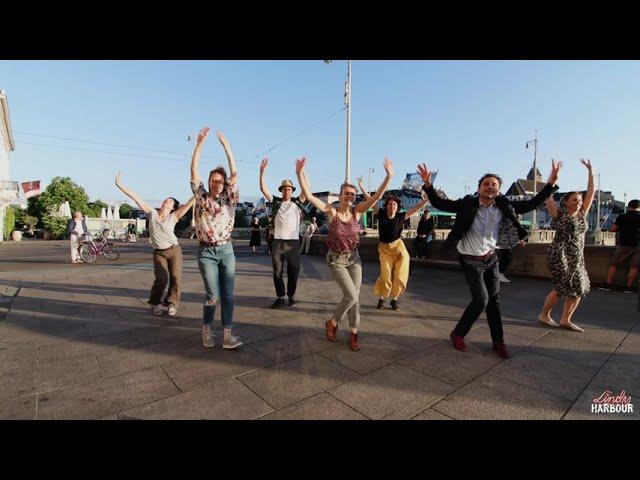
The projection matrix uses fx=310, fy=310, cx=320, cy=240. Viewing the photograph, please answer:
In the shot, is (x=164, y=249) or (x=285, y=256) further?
(x=285, y=256)

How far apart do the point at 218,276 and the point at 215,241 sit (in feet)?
1.27

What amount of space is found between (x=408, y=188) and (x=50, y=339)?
37.0 m

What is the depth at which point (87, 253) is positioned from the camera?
1238cm

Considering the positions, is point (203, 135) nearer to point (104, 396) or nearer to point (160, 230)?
point (160, 230)

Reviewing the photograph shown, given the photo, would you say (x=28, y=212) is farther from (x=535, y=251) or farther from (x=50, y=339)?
(x=535, y=251)

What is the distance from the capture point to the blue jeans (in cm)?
320

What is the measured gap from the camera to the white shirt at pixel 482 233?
3195 mm

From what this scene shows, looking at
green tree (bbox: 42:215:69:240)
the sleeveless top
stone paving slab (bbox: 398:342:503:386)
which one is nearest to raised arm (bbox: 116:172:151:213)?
the sleeveless top

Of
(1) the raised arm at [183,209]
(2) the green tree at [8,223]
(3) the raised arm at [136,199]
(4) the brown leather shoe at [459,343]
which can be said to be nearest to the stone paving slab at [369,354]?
(4) the brown leather shoe at [459,343]

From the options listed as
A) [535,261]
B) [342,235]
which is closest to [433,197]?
[342,235]

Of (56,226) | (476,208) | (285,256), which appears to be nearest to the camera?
(476,208)

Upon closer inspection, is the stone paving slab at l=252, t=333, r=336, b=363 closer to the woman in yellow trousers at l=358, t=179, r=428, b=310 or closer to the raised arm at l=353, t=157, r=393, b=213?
the raised arm at l=353, t=157, r=393, b=213
